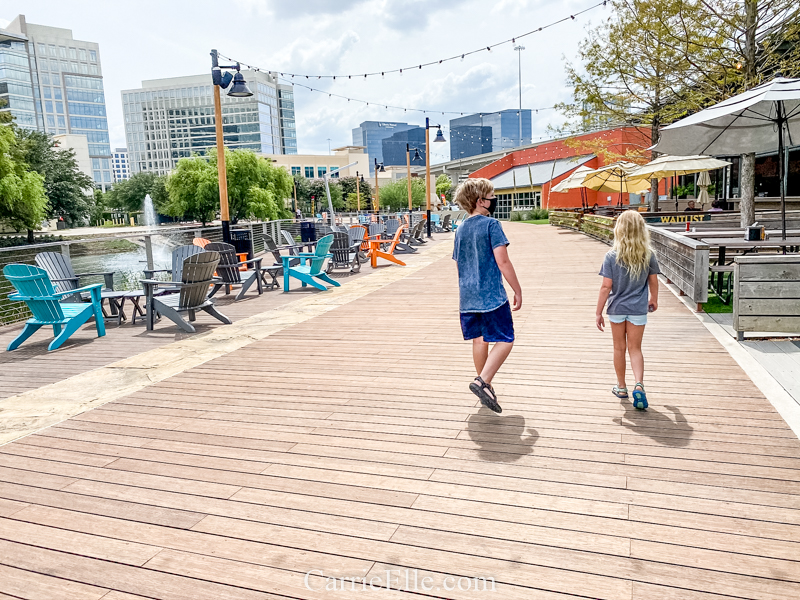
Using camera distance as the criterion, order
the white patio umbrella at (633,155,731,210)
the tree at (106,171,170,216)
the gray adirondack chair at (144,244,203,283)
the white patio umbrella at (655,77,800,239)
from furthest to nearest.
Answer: the tree at (106,171,170,216) → the white patio umbrella at (633,155,731,210) → the gray adirondack chair at (144,244,203,283) → the white patio umbrella at (655,77,800,239)

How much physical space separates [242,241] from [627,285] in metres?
12.9

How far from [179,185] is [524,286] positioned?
48652 mm

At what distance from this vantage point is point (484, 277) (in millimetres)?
4059

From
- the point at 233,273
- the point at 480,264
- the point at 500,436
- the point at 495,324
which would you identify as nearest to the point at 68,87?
the point at 233,273

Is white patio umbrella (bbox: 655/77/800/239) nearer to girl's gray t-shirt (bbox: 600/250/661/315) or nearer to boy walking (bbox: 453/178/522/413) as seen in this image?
girl's gray t-shirt (bbox: 600/250/661/315)

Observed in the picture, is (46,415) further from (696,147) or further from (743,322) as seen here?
(696,147)

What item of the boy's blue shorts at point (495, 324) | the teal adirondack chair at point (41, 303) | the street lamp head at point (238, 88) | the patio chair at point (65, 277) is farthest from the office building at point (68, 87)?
the boy's blue shorts at point (495, 324)

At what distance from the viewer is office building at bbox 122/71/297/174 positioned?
140250mm

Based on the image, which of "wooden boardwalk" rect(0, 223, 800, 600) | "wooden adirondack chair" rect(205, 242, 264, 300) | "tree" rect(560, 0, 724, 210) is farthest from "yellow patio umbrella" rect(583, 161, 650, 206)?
"wooden boardwalk" rect(0, 223, 800, 600)

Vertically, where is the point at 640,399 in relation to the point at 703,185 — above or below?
below

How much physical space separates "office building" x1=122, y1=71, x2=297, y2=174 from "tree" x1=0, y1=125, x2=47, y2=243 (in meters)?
107

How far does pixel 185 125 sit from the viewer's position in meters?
146

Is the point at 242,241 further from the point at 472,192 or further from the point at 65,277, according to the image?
the point at 472,192

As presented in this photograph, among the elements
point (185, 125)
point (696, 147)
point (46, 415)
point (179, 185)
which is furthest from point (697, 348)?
point (185, 125)
